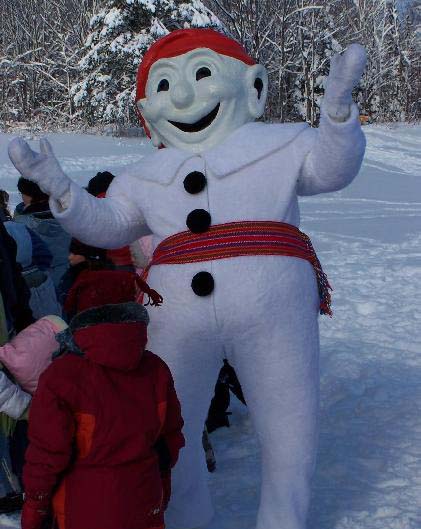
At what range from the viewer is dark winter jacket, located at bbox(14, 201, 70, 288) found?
4.30m

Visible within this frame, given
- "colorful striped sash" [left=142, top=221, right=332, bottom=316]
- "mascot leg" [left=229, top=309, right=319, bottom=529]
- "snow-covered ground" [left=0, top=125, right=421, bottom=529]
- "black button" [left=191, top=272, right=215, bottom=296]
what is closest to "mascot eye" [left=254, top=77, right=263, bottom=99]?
"colorful striped sash" [left=142, top=221, right=332, bottom=316]

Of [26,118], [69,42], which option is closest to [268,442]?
[26,118]

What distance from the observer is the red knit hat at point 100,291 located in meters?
2.23

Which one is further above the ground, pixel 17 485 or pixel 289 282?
pixel 289 282

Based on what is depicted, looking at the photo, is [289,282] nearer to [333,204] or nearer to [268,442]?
[268,442]

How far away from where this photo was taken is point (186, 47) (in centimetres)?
284

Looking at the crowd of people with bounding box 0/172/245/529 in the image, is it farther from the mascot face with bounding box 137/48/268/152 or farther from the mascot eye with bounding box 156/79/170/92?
the mascot eye with bounding box 156/79/170/92

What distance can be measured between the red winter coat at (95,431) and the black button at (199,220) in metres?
0.53

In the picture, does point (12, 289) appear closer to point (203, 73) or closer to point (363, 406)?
point (203, 73)

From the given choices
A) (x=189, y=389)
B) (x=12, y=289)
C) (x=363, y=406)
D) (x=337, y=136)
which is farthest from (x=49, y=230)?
(x=337, y=136)

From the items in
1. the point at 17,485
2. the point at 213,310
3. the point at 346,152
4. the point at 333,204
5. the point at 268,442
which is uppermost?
the point at 346,152

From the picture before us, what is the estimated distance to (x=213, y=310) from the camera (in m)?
A: 2.62

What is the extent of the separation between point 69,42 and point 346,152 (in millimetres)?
31380

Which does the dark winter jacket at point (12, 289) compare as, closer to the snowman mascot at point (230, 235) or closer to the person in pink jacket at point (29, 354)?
the person in pink jacket at point (29, 354)
